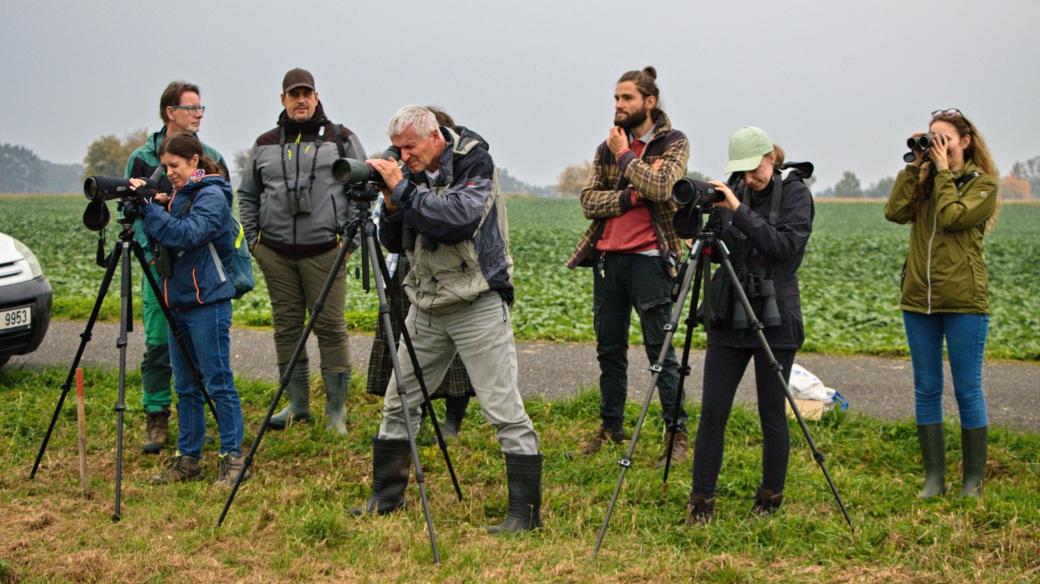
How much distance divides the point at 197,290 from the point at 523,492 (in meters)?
2.18

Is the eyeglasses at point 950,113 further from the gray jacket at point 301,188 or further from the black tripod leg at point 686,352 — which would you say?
the gray jacket at point 301,188

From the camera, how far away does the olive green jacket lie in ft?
16.6

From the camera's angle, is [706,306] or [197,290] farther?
[197,290]

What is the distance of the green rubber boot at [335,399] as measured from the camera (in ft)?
21.6

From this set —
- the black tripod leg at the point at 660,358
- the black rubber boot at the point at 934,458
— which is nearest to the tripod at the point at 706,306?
the black tripod leg at the point at 660,358

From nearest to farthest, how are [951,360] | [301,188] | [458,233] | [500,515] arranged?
[458,233], [500,515], [951,360], [301,188]

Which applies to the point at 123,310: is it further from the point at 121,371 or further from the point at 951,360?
the point at 951,360

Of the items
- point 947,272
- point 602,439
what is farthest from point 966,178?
point 602,439

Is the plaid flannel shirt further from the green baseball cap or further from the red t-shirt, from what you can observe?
the green baseball cap

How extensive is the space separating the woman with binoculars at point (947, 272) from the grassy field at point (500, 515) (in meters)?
0.33

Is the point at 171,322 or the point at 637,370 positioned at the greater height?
the point at 171,322

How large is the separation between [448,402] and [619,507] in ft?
5.92

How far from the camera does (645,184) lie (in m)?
5.61

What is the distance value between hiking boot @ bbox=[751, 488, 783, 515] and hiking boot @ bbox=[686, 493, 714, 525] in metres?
0.27
